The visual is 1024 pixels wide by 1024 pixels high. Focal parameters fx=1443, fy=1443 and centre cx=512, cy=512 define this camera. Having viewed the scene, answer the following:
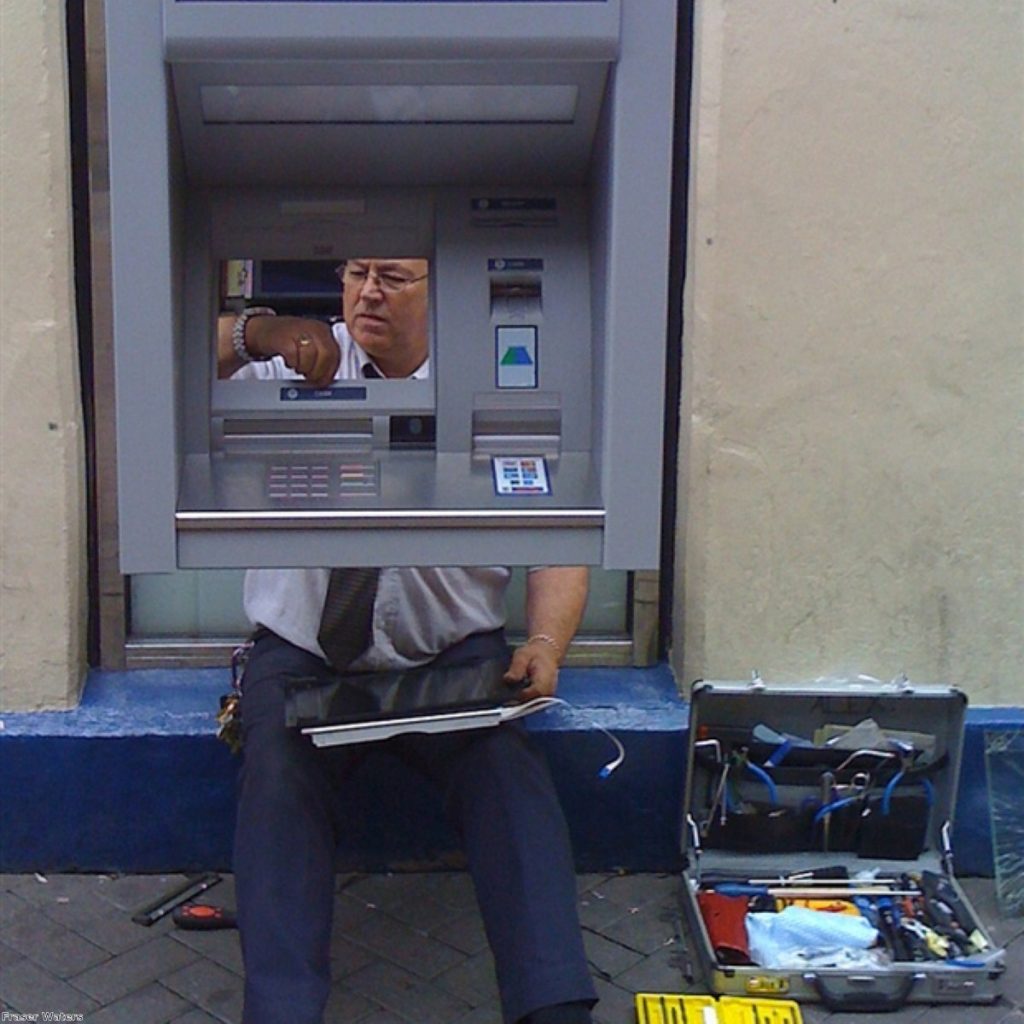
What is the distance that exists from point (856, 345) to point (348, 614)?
1302 millimetres

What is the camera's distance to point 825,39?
3156 millimetres

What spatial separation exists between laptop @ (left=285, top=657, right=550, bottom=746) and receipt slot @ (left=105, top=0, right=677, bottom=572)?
40 centimetres

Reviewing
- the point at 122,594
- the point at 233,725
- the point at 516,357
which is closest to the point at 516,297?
the point at 516,357

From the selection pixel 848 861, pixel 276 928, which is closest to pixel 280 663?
pixel 276 928

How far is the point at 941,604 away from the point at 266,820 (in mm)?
1670

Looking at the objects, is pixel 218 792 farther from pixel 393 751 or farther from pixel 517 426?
pixel 517 426

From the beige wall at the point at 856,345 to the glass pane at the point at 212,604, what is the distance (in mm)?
316

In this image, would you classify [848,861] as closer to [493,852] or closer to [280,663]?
[493,852]

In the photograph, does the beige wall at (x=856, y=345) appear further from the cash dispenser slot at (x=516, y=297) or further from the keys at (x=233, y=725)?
the keys at (x=233, y=725)

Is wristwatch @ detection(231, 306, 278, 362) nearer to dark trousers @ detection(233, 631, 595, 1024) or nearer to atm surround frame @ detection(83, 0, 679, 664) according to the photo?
dark trousers @ detection(233, 631, 595, 1024)

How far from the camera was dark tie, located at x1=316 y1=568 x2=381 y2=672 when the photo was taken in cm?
288

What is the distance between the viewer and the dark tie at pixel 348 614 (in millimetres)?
2883

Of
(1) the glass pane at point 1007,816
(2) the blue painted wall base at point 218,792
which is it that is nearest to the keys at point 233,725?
(2) the blue painted wall base at point 218,792

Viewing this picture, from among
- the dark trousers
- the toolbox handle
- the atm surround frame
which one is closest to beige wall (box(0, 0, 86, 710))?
the atm surround frame
